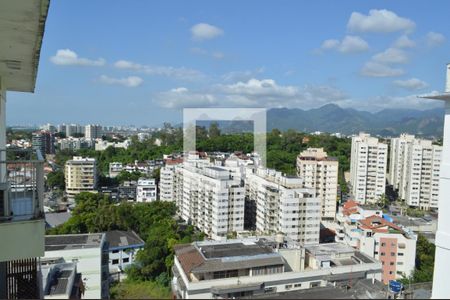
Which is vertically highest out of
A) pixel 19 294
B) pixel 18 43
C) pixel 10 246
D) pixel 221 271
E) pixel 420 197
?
→ pixel 18 43

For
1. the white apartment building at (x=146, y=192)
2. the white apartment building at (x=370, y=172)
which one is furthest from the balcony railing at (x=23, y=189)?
the white apartment building at (x=370, y=172)

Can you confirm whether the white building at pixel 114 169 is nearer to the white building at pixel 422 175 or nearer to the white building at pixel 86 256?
the white building at pixel 86 256

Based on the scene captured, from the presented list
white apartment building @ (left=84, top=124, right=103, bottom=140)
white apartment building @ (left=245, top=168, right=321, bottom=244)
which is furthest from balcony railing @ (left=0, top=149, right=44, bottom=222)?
white apartment building @ (left=84, top=124, right=103, bottom=140)

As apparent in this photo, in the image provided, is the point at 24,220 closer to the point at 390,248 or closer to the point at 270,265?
the point at 270,265

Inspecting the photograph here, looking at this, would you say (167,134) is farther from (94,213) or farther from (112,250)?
(112,250)

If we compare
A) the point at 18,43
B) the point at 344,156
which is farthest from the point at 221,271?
the point at 344,156

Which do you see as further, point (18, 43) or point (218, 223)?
point (218, 223)
